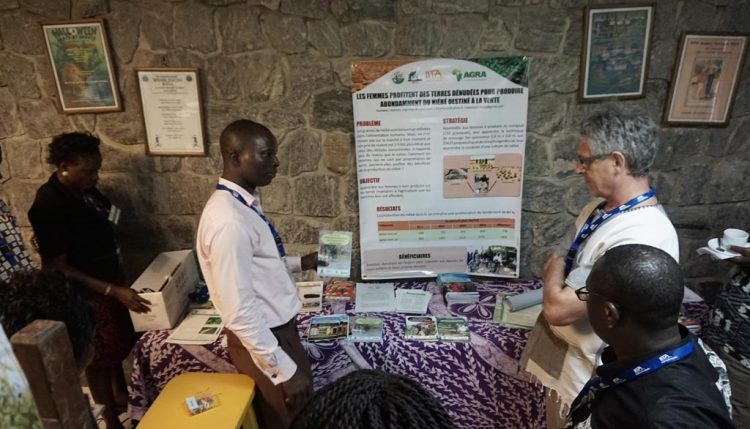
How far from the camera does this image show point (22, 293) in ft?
4.11

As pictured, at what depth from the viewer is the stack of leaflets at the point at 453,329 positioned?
8.47 ft

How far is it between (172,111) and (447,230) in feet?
6.41

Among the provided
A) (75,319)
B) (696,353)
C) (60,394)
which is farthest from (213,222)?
(696,353)

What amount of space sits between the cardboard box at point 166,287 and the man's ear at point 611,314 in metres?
2.33

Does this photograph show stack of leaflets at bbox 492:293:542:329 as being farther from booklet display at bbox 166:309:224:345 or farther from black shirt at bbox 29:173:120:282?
black shirt at bbox 29:173:120:282

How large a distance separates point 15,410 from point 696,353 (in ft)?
4.97

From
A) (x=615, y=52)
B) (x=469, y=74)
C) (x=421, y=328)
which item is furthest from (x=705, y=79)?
(x=421, y=328)

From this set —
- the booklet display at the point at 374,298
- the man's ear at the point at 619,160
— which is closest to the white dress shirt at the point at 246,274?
the booklet display at the point at 374,298

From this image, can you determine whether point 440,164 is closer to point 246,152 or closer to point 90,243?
point 246,152

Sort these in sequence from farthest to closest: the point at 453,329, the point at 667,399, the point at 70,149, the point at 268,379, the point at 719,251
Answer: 1. the point at 453,329
2. the point at 70,149
3. the point at 719,251
4. the point at 268,379
5. the point at 667,399

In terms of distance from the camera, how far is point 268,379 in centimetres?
213

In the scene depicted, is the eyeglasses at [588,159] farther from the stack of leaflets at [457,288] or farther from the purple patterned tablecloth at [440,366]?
the stack of leaflets at [457,288]

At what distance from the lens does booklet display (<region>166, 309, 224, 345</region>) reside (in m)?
2.62

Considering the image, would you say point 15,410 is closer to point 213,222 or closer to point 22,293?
point 22,293
